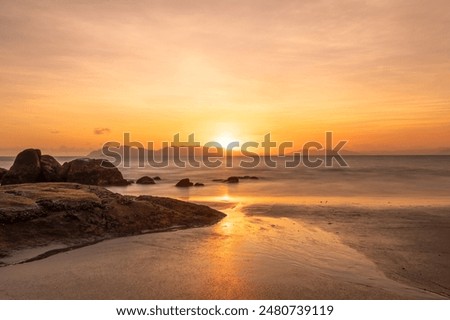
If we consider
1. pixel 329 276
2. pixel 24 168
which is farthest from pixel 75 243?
pixel 24 168

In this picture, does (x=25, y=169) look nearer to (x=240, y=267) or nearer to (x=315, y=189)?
(x=315, y=189)

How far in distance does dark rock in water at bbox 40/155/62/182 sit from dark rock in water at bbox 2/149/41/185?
29cm

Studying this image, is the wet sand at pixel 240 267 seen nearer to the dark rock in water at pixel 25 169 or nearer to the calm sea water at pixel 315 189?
the calm sea water at pixel 315 189

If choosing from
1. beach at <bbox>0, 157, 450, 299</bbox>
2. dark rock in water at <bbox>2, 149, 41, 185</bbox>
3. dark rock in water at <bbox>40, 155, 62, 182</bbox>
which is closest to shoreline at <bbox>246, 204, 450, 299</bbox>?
beach at <bbox>0, 157, 450, 299</bbox>

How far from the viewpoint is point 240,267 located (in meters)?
5.12

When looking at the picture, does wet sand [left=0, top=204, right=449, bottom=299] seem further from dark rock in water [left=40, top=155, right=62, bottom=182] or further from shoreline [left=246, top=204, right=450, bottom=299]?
dark rock in water [left=40, top=155, right=62, bottom=182]

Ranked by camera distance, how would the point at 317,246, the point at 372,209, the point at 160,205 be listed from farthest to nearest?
the point at 372,209 → the point at 160,205 → the point at 317,246

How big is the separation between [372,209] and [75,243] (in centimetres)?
965

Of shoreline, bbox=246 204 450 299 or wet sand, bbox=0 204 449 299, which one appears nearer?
wet sand, bbox=0 204 449 299

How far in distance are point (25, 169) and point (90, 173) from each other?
3.90 metres

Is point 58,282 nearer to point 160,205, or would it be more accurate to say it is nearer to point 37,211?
point 37,211

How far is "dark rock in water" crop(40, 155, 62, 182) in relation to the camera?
22.7 metres

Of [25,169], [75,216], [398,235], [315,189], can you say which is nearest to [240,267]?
[75,216]
